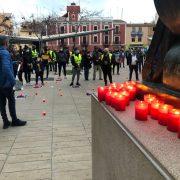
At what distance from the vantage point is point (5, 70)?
798cm

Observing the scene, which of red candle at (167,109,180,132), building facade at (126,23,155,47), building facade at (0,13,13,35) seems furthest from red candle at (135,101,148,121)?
building facade at (126,23,155,47)

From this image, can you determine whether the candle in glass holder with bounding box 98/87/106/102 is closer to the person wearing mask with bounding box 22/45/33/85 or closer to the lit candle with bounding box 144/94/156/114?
the lit candle with bounding box 144/94/156/114

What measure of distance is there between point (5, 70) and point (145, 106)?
542cm

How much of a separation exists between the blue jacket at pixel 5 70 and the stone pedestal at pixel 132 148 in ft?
13.9

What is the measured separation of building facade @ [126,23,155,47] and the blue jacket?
316 feet

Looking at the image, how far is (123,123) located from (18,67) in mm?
14934

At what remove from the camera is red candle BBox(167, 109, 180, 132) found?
256cm

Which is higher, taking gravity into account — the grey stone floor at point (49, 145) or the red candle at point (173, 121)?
the red candle at point (173, 121)

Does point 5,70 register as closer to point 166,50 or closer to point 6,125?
point 6,125

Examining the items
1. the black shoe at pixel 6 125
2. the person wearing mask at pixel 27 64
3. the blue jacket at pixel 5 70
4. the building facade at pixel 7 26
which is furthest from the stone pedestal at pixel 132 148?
the building facade at pixel 7 26

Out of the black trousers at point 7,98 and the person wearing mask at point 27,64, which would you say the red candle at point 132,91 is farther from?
the person wearing mask at point 27,64

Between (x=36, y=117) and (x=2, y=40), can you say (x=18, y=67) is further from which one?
(x=2, y=40)

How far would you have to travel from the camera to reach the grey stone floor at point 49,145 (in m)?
5.45

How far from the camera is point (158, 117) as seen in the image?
288 centimetres
